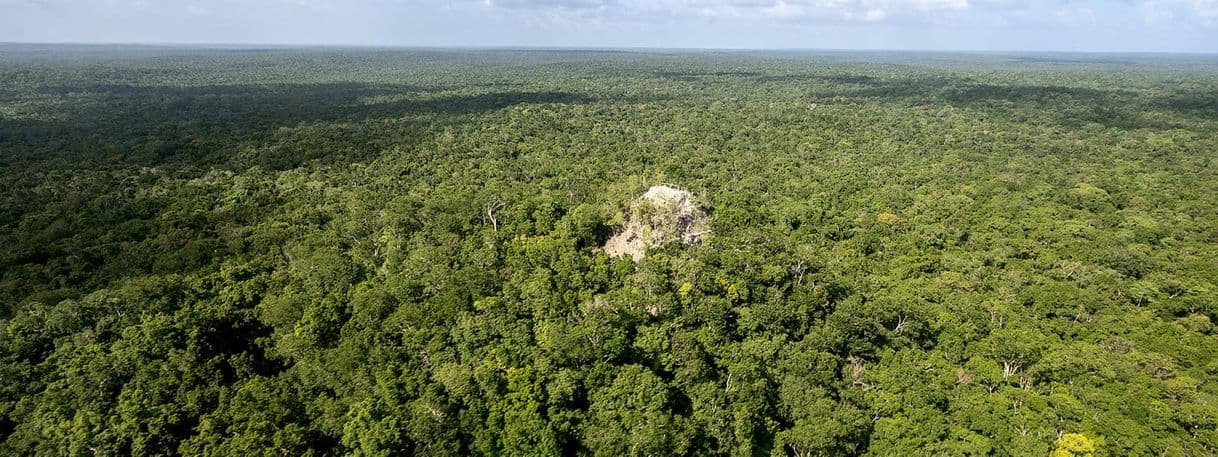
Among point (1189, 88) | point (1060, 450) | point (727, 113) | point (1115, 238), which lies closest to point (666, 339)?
point (1060, 450)

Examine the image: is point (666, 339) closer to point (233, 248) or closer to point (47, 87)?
point (233, 248)

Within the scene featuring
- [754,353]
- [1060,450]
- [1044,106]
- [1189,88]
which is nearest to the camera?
[1060,450]

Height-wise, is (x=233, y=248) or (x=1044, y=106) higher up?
(x=1044, y=106)

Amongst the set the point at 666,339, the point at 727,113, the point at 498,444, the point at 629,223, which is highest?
the point at 727,113

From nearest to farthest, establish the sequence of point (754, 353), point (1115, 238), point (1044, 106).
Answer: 1. point (754, 353)
2. point (1115, 238)
3. point (1044, 106)

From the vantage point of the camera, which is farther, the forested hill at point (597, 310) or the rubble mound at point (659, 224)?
the rubble mound at point (659, 224)
